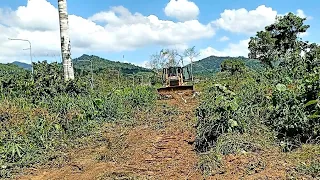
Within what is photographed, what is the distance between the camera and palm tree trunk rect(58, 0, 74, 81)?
8.83 metres

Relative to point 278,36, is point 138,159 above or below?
below

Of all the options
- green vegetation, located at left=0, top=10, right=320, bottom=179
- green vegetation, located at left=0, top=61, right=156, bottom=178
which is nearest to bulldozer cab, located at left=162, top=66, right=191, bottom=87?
green vegetation, located at left=0, top=10, right=320, bottom=179

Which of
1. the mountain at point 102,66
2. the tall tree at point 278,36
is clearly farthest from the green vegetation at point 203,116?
the tall tree at point 278,36

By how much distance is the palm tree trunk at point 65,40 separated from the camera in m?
8.83

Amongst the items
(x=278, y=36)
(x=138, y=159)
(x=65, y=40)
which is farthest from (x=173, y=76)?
(x=278, y=36)

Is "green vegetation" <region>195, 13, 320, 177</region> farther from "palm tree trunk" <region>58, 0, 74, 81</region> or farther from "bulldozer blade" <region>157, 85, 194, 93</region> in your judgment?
"bulldozer blade" <region>157, 85, 194, 93</region>

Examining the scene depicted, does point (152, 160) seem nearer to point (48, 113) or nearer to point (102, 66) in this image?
point (48, 113)

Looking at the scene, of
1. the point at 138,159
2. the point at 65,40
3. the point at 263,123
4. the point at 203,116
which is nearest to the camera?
the point at 138,159

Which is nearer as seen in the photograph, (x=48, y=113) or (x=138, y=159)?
(x=138, y=159)

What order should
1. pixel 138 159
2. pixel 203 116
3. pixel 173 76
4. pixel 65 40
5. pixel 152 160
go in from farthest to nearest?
pixel 173 76 < pixel 65 40 < pixel 203 116 < pixel 138 159 < pixel 152 160

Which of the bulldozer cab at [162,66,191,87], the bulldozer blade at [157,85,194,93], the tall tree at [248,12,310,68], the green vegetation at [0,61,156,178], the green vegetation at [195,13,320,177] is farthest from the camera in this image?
the tall tree at [248,12,310,68]

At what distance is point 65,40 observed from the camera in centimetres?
887

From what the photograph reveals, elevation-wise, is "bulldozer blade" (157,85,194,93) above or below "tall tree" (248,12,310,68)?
below

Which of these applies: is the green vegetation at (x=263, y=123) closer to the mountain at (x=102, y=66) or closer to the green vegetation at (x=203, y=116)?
the green vegetation at (x=203, y=116)
